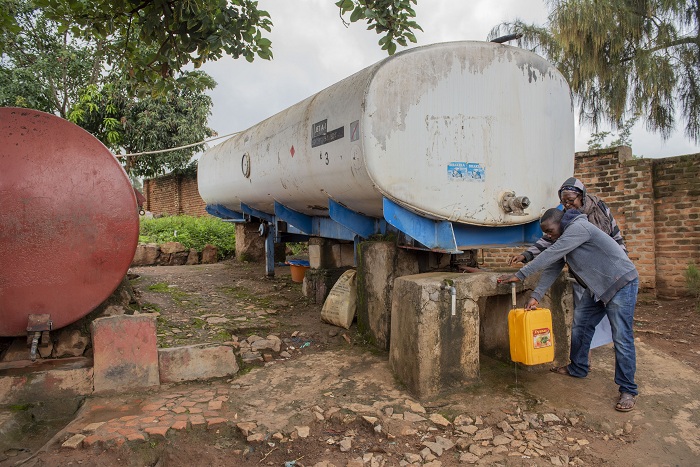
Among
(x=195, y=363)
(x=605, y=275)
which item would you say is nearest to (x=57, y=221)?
(x=195, y=363)

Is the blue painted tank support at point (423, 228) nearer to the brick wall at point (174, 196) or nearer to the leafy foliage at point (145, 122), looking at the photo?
the brick wall at point (174, 196)

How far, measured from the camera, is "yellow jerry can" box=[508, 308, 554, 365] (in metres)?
3.15

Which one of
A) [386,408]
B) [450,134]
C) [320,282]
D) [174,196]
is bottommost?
[386,408]

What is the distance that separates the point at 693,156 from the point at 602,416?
13.8ft

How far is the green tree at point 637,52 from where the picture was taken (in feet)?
26.6

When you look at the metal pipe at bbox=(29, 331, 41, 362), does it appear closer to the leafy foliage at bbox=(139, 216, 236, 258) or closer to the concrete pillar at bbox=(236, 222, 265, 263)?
the concrete pillar at bbox=(236, 222, 265, 263)

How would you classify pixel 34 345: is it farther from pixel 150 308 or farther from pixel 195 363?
pixel 150 308

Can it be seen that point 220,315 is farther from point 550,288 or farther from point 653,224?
point 653,224

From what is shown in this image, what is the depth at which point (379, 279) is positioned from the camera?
14.0 feet

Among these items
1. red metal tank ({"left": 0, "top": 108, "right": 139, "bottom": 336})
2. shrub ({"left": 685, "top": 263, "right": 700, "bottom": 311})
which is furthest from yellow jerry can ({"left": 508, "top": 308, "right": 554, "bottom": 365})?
shrub ({"left": 685, "top": 263, "right": 700, "bottom": 311})

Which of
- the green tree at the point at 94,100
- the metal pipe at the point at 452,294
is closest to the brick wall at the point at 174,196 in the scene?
the green tree at the point at 94,100

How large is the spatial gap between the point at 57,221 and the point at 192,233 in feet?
23.6

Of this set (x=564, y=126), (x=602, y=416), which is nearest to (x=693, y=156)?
(x=564, y=126)

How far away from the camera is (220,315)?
5258mm
